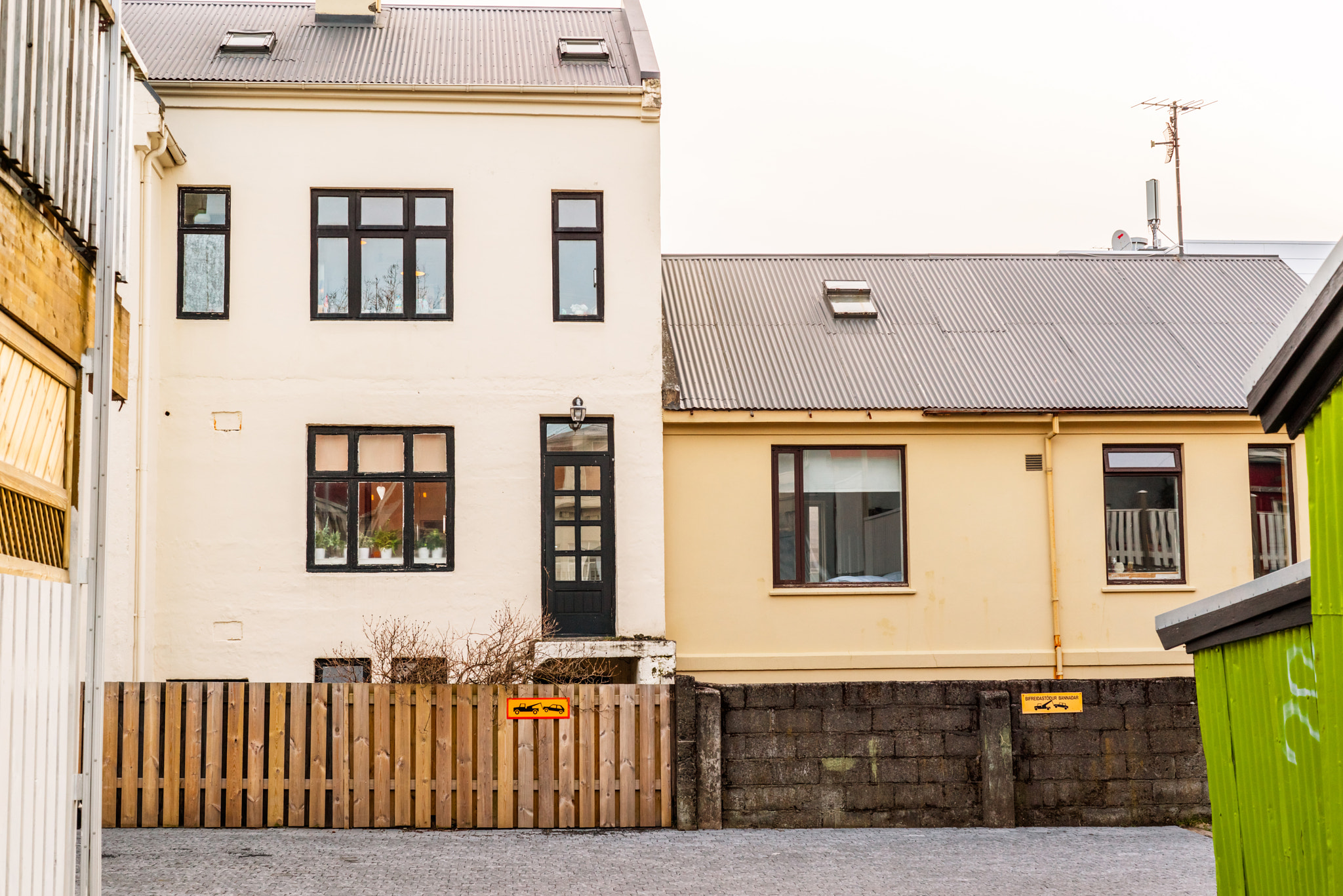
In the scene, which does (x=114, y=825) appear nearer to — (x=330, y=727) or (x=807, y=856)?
(x=330, y=727)

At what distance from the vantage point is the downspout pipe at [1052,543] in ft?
53.8

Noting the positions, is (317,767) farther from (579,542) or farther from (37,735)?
(37,735)

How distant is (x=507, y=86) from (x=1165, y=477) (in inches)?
379

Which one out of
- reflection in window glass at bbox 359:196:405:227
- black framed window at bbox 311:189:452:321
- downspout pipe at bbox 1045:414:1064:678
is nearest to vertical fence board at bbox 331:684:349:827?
black framed window at bbox 311:189:452:321

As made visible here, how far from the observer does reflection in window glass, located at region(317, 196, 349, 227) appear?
15773 mm

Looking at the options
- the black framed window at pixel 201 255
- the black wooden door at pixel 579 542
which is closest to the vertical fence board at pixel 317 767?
the black wooden door at pixel 579 542

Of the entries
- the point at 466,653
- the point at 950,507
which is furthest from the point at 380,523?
the point at 950,507

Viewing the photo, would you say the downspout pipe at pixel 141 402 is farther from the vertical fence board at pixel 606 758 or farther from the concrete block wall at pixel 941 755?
the concrete block wall at pixel 941 755

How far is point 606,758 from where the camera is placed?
1160 centimetres

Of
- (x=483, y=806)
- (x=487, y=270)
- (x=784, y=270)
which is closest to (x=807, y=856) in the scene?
(x=483, y=806)

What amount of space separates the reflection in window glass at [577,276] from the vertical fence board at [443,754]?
5747 mm

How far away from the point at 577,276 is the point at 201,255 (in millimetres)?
4402

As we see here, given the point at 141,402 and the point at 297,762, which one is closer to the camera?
the point at 297,762

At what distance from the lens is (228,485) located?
15.3m
